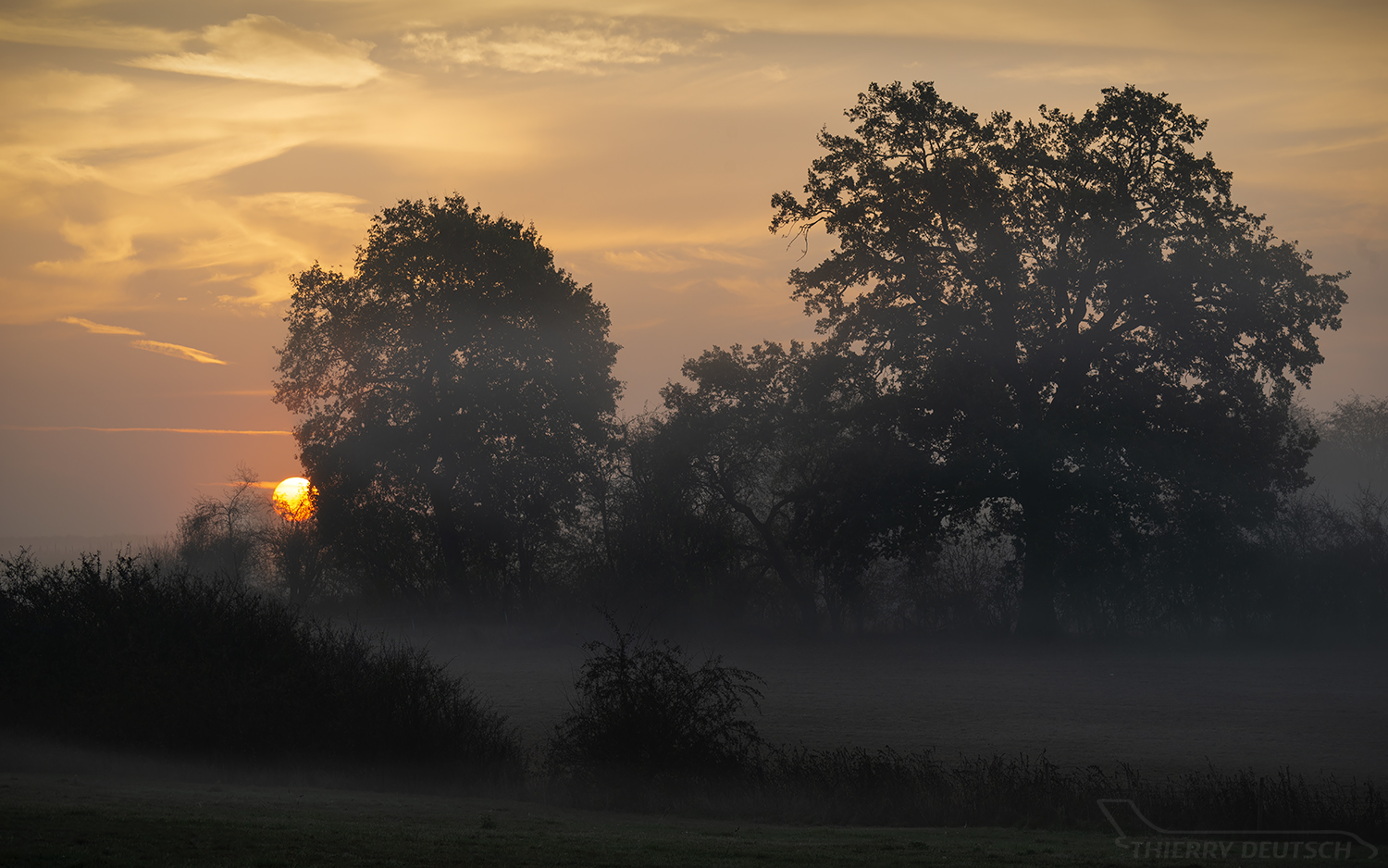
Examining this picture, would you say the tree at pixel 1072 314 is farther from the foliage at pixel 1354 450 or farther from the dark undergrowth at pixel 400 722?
the foliage at pixel 1354 450

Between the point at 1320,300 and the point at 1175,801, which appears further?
the point at 1320,300

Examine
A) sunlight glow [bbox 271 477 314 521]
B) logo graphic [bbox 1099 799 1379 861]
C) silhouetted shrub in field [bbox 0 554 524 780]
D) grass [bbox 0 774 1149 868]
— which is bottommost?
logo graphic [bbox 1099 799 1379 861]

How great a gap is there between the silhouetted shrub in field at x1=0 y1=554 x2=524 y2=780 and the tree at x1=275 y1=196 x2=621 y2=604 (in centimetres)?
2288

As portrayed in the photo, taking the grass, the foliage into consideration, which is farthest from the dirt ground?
the foliage

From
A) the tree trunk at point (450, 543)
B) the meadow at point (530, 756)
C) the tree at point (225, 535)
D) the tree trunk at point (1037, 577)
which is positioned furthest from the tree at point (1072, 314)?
the tree at point (225, 535)

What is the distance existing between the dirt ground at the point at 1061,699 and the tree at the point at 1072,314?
13.9 feet

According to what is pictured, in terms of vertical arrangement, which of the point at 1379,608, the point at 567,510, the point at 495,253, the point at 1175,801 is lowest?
the point at 1175,801

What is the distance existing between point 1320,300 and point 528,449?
1057 inches

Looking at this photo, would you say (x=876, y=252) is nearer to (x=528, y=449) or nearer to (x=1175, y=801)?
(x=528, y=449)

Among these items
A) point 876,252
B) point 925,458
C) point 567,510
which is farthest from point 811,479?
A: point 567,510

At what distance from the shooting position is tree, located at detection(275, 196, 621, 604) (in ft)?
135

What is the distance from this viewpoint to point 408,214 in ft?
139

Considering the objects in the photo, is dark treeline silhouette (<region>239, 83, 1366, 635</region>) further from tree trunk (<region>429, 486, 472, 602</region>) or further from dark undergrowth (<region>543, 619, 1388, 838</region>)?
dark undergrowth (<region>543, 619, 1388, 838</region>)

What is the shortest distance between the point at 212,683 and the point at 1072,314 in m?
26.4
